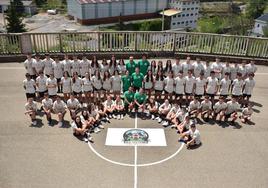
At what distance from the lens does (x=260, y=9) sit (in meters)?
98.9

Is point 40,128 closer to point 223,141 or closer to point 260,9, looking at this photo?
point 223,141

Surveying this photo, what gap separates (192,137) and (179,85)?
2867mm

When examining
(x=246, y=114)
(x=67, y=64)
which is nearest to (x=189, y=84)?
(x=246, y=114)

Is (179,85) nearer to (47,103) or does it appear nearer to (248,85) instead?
(248,85)

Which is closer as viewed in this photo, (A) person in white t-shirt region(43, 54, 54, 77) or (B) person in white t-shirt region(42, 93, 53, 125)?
(B) person in white t-shirt region(42, 93, 53, 125)

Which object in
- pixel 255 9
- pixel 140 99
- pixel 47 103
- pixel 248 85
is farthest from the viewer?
pixel 255 9

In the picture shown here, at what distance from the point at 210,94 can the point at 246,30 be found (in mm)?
80455

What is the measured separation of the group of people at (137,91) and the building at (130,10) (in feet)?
226

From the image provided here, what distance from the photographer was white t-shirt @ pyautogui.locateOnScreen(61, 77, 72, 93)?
1359 centimetres

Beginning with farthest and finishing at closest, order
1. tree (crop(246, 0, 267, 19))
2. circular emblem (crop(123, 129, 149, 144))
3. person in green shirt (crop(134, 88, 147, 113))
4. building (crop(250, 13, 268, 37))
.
Answer: tree (crop(246, 0, 267, 19)), building (crop(250, 13, 268, 37)), person in green shirt (crop(134, 88, 147, 113)), circular emblem (crop(123, 129, 149, 144))

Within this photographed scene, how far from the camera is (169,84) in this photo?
1368 cm

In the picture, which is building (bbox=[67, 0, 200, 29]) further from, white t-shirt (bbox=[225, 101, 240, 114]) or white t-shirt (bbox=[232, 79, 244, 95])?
white t-shirt (bbox=[225, 101, 240, 114])

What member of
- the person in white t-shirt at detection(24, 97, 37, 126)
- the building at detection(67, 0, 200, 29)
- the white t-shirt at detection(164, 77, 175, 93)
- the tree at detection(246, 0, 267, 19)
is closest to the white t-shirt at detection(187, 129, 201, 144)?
the white t-shirt at detection(164, 77, 175, 93)

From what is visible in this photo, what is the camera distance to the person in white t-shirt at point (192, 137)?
11430 millimetres
